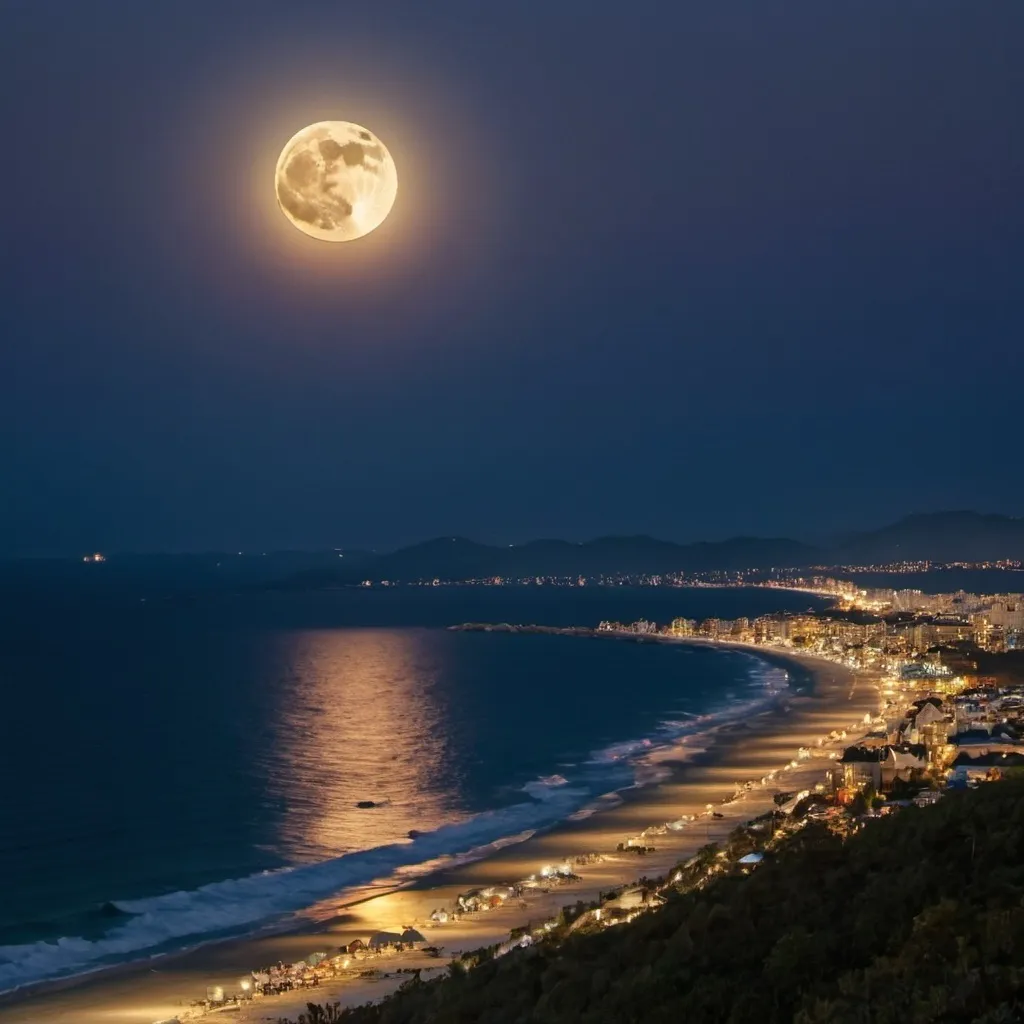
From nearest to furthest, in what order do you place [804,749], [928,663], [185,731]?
[804,749] → [185,731] → [928,663]

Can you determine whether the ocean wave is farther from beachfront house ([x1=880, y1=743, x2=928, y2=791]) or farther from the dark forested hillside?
the dark forested hillside

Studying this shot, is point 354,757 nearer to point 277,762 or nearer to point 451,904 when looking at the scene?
point 277,762

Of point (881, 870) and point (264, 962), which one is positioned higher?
point (881, 870)

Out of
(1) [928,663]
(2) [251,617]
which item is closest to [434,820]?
(1) [928,663]

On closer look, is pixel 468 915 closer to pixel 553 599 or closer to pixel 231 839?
pixel 231 839

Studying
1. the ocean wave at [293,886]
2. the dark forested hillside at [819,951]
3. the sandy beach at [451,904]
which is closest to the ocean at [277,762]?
the ocean wave at [293,886]

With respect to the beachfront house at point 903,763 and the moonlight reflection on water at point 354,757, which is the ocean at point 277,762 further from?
the beachfront house at point 903,763

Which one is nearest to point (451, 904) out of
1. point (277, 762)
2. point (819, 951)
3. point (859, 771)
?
point (859, 771)
